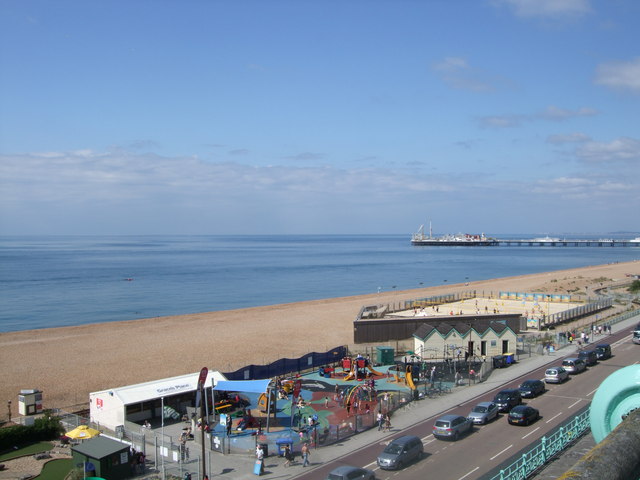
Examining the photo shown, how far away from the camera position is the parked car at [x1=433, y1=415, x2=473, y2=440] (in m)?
20.5

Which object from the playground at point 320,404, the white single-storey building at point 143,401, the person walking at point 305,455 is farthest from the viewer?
the white single-storey building at point 143,401

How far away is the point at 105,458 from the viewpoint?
59.3 feet

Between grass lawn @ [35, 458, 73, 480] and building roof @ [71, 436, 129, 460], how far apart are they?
1186 millimetres

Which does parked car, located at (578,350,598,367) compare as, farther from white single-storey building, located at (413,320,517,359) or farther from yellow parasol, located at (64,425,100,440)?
yellow parasol, located at (64,425,100,440)

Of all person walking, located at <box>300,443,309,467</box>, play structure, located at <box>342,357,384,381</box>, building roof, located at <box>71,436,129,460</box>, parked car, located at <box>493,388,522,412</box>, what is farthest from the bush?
parked car, located at <box>493,388,522,412</box>

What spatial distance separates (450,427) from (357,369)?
12.0m

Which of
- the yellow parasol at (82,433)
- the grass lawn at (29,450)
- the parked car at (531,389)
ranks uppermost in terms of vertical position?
the yellow parasol at (82,433)

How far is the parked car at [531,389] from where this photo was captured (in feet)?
84.9

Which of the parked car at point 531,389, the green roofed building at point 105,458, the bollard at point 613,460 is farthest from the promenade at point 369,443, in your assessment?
the bollard at point 613,460

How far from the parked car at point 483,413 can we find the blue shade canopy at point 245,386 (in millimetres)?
8527

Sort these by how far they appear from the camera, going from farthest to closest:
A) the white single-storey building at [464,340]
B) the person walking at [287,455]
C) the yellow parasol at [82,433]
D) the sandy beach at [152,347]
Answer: the sandy beach at [152,347]
the white single-storey building at [464,340]
the yellow parasol at [82,433]
the person walking at [287,455]

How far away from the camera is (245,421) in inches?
945

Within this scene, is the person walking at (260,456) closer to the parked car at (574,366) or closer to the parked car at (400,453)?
the parked car at (400,453)

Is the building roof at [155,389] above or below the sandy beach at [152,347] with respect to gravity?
above
